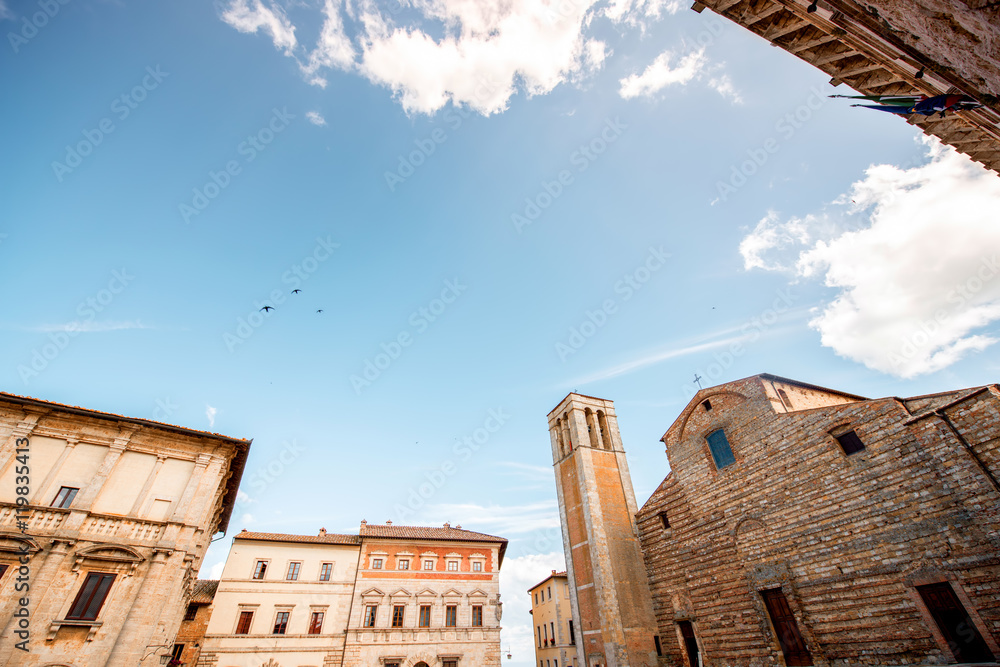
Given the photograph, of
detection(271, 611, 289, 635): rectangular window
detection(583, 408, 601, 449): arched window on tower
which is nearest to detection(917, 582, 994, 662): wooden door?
detection(583, 408, 601, 449): arched window on tower

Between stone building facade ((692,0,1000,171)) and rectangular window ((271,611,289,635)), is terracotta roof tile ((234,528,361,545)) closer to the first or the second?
rectangular window ((271,611,289,635))

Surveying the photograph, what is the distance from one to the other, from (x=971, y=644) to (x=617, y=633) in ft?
39.5

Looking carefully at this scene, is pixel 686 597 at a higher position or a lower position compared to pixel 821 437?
lower

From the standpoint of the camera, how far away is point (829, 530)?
12.0 metres

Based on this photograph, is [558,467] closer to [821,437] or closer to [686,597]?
[686,597]

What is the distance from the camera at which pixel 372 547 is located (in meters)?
25.2

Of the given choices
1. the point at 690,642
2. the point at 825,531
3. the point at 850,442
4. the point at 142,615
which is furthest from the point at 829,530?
the point at 142,615

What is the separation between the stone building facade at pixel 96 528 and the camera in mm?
11234

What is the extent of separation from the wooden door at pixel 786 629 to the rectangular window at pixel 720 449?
4.25m

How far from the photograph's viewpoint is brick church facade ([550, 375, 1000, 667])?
30.9 ft

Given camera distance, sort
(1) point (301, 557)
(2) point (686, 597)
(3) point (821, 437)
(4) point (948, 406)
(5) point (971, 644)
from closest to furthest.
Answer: (5) point (971, 644) → (4) point (948, 406) → (3) point (821, 437) → (2) point (686, 597) → (1) point (301, 557)

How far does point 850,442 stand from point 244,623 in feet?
91.8

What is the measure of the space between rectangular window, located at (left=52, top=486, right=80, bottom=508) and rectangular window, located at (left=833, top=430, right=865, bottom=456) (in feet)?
77.1

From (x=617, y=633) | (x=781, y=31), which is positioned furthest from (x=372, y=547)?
(x=781, y=31)
